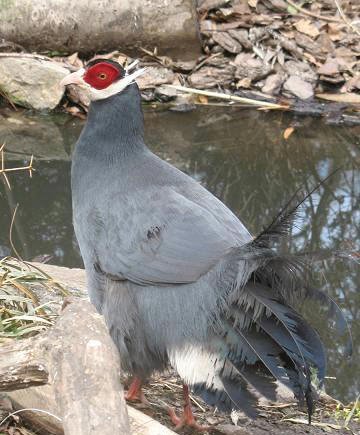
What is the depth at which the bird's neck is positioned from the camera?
3.65 meters

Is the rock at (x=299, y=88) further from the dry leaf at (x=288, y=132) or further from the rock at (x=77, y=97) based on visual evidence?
the rock at (x=77, y=97)

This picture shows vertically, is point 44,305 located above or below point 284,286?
below

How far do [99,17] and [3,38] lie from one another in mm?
905

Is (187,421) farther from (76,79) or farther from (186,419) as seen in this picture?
(76,79)

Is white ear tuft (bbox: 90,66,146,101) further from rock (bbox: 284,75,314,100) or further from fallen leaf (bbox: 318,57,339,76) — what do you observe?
fallen leaf (bbox: 318,57,339,76)

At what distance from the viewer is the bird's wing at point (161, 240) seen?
3.18 m

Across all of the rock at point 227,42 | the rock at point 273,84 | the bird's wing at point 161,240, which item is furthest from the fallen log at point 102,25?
the bird's wing at point 161,240

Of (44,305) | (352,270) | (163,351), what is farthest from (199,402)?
(352,270)

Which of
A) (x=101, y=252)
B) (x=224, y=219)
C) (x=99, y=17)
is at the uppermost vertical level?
(x=99, y=17)

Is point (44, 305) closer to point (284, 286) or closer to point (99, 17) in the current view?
point (284, 286)

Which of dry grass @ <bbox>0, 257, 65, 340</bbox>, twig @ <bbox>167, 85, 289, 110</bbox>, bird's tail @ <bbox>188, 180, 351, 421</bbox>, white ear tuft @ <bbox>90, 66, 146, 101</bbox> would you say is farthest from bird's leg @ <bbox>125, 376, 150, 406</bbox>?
twig @ <bbox>167, 85, 289, 110</bbox>

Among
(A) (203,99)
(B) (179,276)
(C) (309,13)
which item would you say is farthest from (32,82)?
(B) (179,276)

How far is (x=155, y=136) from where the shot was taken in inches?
273

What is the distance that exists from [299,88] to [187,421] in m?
5.02
